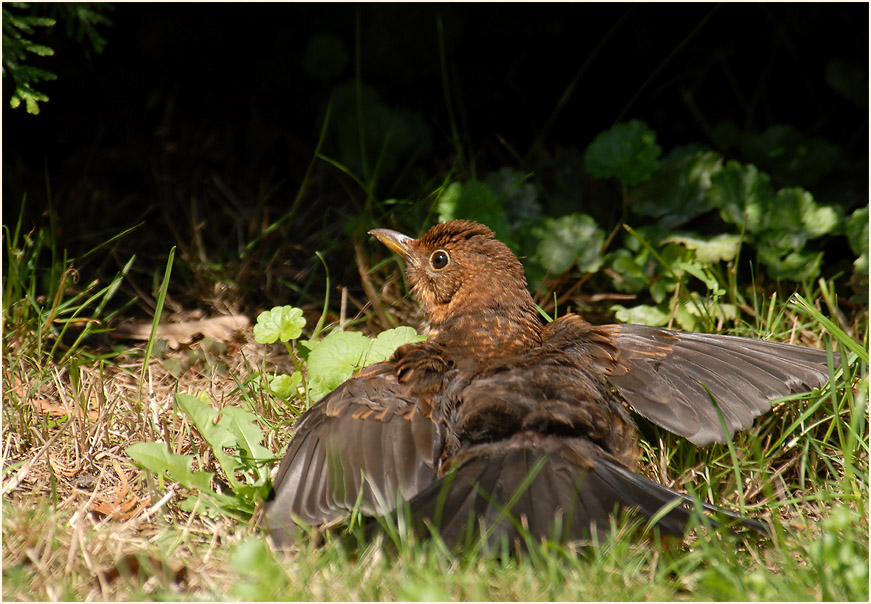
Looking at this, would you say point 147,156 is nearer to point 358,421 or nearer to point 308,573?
point 358,421

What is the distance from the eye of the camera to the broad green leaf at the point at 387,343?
3.49 m

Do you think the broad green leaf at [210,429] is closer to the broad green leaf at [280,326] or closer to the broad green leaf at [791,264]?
the broad green leaf at [280,326]

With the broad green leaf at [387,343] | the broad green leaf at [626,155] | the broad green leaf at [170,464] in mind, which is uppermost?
the broad green leaf at [626,155]

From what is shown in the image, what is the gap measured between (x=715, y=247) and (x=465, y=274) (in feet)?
4.53

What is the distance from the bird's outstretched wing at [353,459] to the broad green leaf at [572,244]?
1449mm

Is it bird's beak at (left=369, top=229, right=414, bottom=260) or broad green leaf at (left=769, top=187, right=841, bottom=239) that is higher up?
broad green leaf at (left=769, top=187, right=841, bottom=239)

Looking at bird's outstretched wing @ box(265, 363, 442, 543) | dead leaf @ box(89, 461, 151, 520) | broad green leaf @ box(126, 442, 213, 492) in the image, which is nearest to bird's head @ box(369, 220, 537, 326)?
bird's outstretched wing @ box(265, 363, 442, 543)

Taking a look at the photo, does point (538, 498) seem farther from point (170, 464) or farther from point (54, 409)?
point (54, 409)

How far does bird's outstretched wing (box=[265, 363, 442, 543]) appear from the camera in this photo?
2.74m

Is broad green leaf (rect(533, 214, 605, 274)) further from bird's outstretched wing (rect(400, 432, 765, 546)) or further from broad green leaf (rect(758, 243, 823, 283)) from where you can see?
bird's outstretched wing (rect(400, 432, 765, 546))

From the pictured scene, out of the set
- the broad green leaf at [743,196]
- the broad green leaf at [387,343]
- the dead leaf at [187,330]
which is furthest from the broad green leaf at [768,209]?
the dead leaf at [187,330]

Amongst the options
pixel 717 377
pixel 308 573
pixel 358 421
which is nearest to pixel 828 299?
pixel 717 377

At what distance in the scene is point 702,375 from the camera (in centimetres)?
335

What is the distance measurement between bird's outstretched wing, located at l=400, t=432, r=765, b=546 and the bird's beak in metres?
1.29
